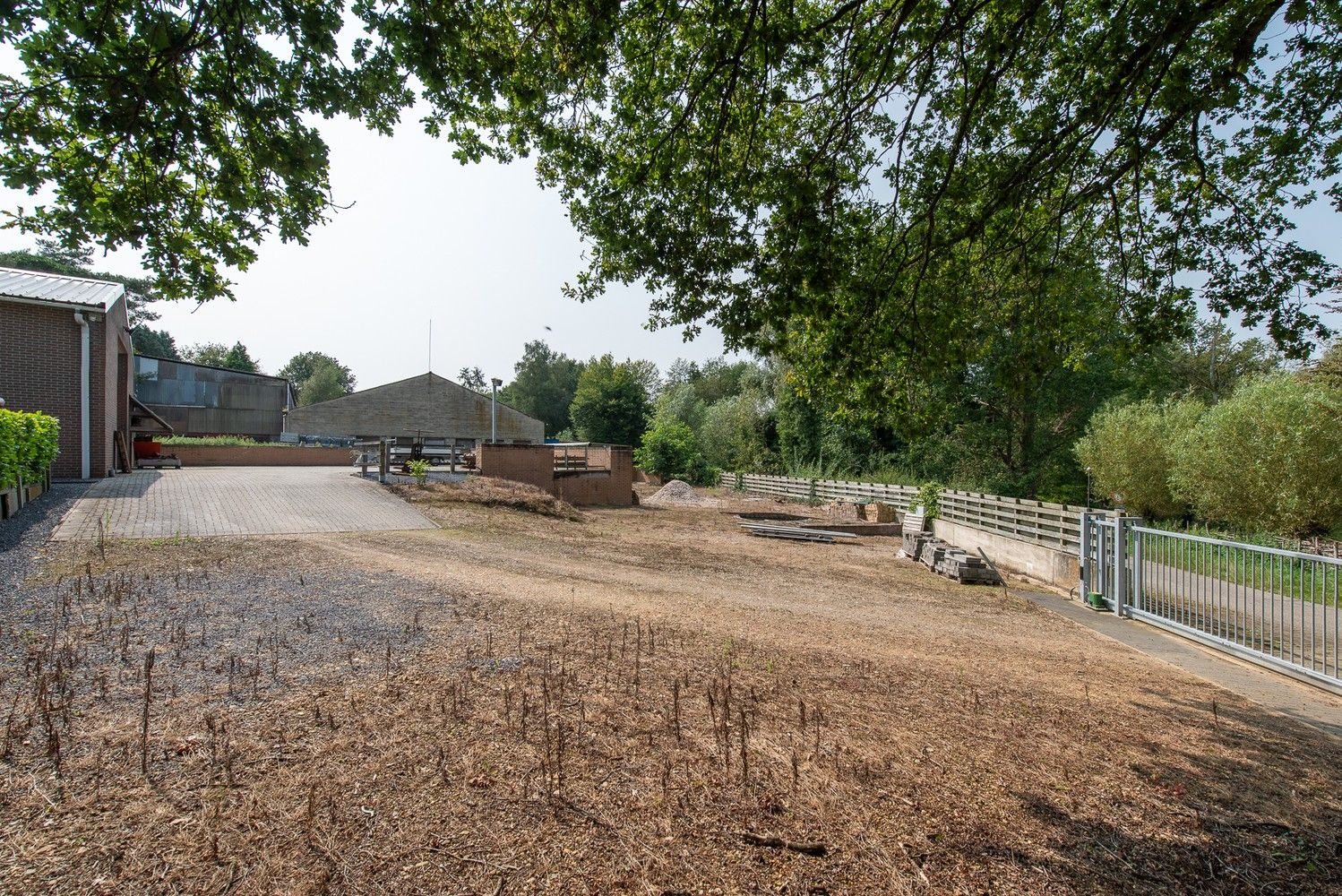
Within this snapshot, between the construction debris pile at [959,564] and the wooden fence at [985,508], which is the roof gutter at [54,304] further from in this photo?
the wooden fence at [985,508]

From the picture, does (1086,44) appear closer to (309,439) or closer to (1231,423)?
(1231,423)

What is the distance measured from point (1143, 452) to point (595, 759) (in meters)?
24.7

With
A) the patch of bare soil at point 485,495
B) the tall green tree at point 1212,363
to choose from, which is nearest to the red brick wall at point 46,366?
the patch of bare soil at point 485,495

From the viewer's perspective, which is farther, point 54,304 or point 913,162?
point 54,304

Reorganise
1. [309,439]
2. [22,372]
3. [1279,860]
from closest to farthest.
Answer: [1279,860]
[22,372]
[309,439]

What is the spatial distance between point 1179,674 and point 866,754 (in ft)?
16.0

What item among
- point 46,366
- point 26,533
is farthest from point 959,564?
point 46,366

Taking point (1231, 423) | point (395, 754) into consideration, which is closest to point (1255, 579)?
point (395, 754)

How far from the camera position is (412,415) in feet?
131

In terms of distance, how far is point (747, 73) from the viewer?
5648mm

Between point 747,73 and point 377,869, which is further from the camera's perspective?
point 747,73

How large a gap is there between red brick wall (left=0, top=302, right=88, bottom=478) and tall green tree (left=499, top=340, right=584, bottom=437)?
53872 millimetres

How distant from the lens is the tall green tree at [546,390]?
70.9m

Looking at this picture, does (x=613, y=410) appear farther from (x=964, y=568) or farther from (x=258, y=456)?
(x=964, y=568)
